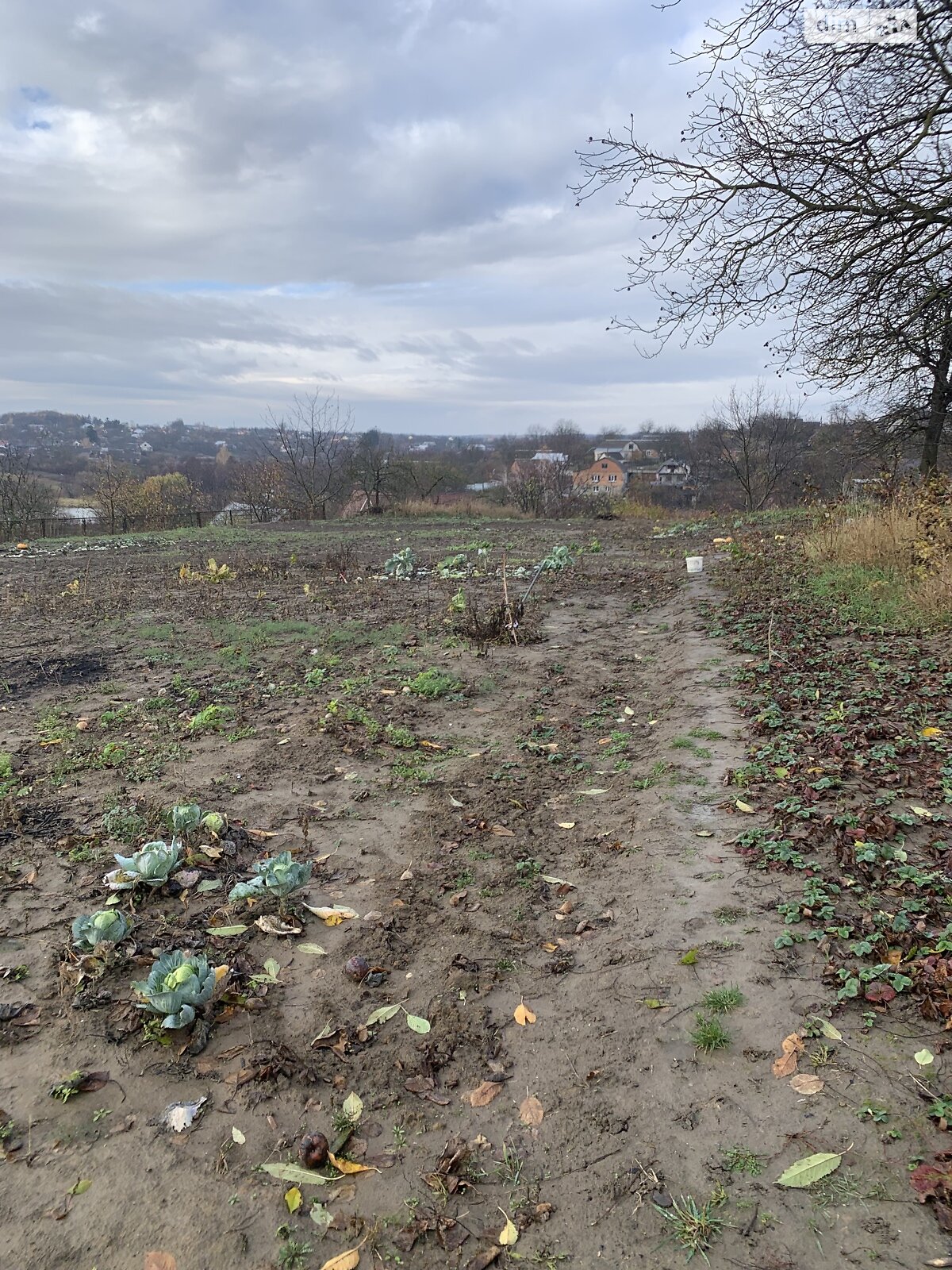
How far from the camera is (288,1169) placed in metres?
1.99

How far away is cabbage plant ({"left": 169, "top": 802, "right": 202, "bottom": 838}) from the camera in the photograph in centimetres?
350

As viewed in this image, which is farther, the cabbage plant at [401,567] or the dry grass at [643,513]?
the dry grass at [643,513]

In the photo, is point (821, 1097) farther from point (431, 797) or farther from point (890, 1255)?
point (431, 797)

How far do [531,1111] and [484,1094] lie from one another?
16cm

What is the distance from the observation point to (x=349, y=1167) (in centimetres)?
199

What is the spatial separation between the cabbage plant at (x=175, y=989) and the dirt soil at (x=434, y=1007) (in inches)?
3.9

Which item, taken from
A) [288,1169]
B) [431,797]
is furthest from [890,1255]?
[431,797]

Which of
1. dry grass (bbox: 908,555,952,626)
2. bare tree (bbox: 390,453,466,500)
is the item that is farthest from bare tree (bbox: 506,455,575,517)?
dry grass (bbox: 908,555,952,626)

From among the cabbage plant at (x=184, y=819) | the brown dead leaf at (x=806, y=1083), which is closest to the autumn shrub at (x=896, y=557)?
the brown dead leaf at (x=806, y=1083)

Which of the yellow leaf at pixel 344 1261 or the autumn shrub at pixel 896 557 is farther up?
the autumn shrub at pixel 896 557

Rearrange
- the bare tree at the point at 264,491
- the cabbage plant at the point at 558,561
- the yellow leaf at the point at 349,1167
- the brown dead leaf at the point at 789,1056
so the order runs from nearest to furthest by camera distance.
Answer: the yellow leaf at the point at 349,1167 < the brown dead leaf at the point at 789,1056 < the cabbage plant at the point at 558,561 < the bare tree at the point at 264,491

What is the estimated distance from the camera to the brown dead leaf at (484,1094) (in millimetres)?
2217

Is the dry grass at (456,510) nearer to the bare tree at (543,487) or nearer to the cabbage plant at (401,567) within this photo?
the bare tree at (543,487)

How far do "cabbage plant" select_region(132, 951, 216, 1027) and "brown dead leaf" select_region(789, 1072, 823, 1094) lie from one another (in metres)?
1.81
